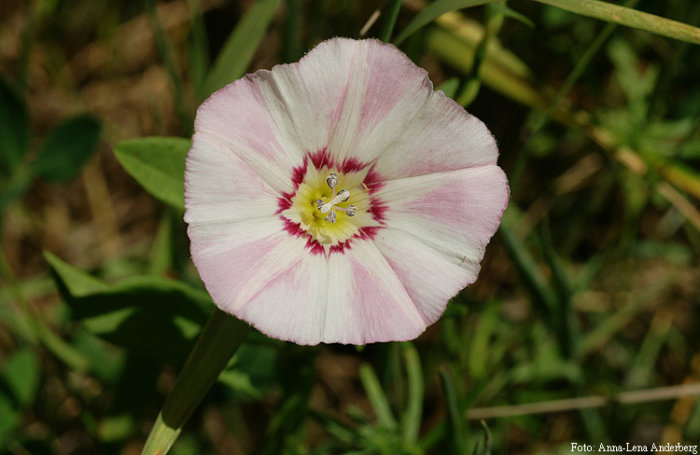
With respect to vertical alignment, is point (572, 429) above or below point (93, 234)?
above

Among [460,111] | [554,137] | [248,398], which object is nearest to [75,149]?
[248,398]

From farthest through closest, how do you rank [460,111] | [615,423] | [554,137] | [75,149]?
1. [554,137]
2. [615,423]
3. [75,149]
4. [460,111]

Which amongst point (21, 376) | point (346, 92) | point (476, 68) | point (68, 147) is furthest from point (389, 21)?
point (21, 376)

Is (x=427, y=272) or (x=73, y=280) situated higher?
(x=427, y=272)

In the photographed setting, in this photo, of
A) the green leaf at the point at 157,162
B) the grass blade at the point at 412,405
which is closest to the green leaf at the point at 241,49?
the green leaf at the point at 157,162

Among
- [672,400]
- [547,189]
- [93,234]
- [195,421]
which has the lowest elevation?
[195,421]

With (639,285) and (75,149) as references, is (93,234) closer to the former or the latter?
(75,149)

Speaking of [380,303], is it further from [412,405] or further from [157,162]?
[412,405]

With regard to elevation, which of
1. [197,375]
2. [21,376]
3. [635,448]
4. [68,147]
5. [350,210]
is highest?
[350,210]
